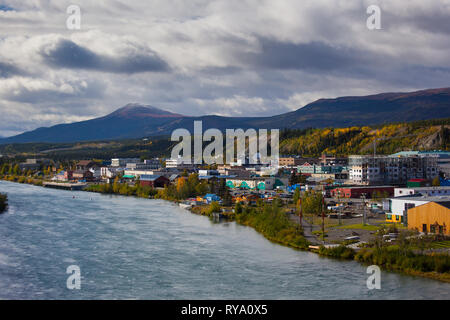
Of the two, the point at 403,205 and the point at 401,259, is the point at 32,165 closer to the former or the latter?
the point at 403,205

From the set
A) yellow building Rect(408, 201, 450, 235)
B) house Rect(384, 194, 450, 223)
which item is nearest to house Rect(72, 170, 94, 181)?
house Rect(384, 194, 450, 223)

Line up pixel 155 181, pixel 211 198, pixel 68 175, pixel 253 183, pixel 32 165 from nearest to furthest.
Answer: pixel 211 198
pixel 253 183
pixel 155 181
pixel 68 175
pixel 32 165

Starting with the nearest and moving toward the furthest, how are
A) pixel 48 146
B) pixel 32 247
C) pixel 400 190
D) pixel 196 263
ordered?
pixel 196 263 → pixel 32 247 → pixel 400 190 → pixel 48 146

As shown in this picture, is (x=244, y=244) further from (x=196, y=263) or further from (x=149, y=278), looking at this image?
(x=149, y=278)

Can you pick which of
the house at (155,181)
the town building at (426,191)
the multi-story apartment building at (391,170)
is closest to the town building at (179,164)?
the house at (155,181)

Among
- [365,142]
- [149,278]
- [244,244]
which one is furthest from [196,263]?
[365,142]

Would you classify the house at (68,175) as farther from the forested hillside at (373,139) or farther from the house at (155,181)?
the forested hillside at (373,139)

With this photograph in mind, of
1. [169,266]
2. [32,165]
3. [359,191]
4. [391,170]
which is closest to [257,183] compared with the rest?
[359,191]
